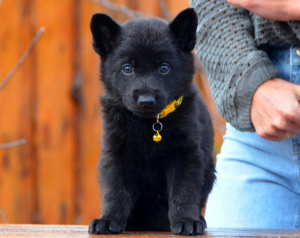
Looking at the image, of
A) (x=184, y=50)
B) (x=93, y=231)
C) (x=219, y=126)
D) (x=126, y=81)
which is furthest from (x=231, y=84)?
(x=219, y=126)

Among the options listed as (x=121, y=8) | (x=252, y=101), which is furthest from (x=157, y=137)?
(x=121, y=8)

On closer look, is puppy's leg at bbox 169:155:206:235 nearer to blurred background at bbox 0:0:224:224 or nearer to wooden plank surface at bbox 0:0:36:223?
blurred background at bbox 0:0:224:224

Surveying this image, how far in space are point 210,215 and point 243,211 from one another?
0.54 ft

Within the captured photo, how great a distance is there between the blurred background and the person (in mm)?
1776

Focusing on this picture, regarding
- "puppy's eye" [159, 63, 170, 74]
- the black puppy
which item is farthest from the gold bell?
"puppy's eye" [159, 63, 170, 74]

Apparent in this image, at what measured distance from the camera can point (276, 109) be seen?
255 centimetres

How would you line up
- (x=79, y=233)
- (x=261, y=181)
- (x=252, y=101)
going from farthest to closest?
(x=261, y=181) < (x=252, y=101) < (x=79, y=233)

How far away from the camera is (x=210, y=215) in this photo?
9.94ft

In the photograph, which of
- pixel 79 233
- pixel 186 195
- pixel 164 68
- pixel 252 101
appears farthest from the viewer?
pixel 252 101

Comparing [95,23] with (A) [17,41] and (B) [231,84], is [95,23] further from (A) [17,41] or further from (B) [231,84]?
(A) [17,41]

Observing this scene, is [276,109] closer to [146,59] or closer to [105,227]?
[146,59]

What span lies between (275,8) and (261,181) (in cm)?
75

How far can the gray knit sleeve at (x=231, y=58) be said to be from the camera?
2715 mm

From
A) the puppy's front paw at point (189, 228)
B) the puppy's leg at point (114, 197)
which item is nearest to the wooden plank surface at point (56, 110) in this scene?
the puppy's leg at point (114, 197)
